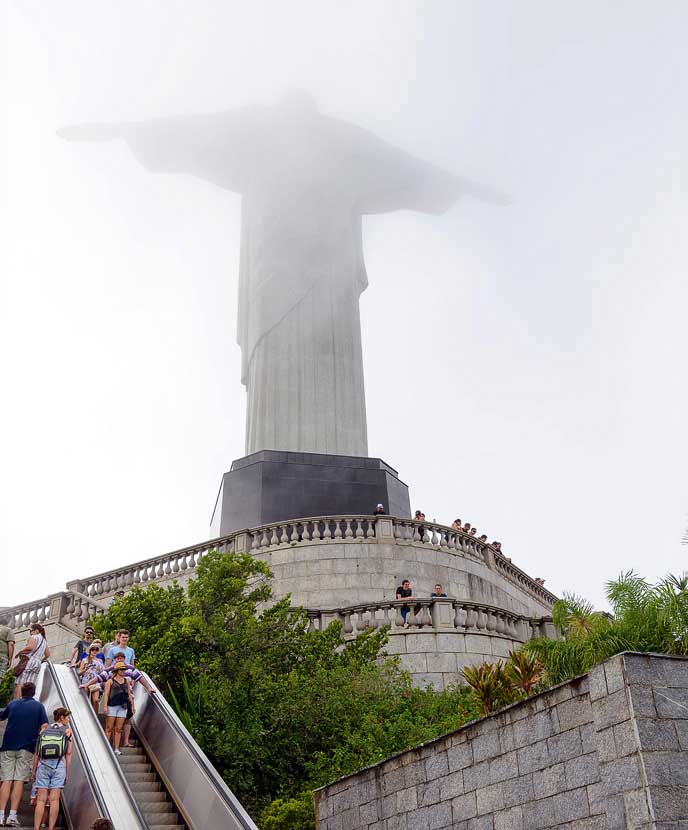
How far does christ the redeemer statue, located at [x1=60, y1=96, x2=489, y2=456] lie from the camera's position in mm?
35906

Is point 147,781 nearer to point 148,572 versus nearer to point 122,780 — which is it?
point 122,780

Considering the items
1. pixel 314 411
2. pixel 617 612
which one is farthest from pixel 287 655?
pixel 314 411

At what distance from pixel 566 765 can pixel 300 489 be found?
22.9 metres

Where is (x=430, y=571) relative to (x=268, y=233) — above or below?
below

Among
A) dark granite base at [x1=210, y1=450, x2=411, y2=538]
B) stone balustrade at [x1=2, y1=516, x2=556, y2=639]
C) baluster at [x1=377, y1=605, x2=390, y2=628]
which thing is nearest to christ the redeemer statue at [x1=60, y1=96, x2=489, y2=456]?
dark granite base at [x1=210, y1=450, x2=411, y2=538]

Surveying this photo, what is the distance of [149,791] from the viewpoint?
12.0m

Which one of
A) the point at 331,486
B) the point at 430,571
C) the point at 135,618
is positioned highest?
the point at 331,486

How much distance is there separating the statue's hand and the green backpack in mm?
36523

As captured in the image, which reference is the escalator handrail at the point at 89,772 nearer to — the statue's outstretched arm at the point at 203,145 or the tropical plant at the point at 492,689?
the tropical plant at the point at 492,689

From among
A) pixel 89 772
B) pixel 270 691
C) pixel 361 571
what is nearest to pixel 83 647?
pixel 270 691

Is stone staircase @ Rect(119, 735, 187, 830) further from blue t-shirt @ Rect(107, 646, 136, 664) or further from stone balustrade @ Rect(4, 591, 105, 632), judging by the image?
stone balustrade @ Rect(4, 591, 105, 632)

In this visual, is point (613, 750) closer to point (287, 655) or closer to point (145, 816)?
point (145, 816)

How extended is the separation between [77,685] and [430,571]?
13.9 m

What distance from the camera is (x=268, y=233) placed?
38969 mm
